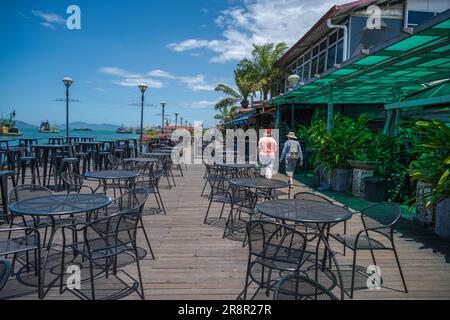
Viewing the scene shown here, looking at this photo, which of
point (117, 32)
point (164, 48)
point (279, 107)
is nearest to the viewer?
point (117, 32)

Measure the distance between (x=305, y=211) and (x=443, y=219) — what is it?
278 cm

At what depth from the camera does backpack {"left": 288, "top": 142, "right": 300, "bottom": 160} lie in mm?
8070

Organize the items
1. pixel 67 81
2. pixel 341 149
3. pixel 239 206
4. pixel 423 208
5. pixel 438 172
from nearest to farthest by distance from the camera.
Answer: pixel 438 172, pixel 239 206, pixel 423 208, pixel 341 149, pixel 67 81

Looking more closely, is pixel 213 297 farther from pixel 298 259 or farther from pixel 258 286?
pixel 298 259

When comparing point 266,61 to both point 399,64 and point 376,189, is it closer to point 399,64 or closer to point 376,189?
point 399,64

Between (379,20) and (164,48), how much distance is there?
11162 mm

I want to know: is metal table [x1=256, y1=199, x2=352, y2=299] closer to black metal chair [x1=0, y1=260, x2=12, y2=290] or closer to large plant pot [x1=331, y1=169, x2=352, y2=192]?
black metal chair [x1=0, y1=260, x2=12, y2=290]

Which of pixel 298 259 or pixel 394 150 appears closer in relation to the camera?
pixel 298 259

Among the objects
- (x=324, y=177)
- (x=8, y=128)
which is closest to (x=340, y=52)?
(x=324, y=177)

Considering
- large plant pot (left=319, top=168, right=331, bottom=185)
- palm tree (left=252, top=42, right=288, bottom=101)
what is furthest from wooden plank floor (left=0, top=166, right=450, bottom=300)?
palm tree (left=252, top=42, right=288, bottom=101)

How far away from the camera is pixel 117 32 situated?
39.9 ft

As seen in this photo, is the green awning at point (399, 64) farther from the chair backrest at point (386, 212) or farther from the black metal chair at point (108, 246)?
the black metal chair at point (108, 246)

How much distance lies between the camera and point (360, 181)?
23.1ft
